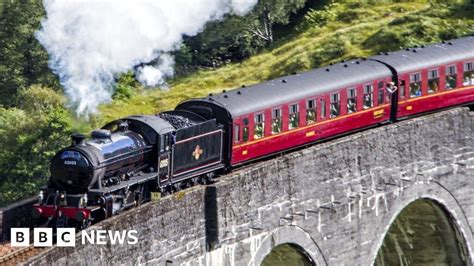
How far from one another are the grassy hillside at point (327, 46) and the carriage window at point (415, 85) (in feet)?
64.0

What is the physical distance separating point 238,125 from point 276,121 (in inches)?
73.3

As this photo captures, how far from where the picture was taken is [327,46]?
64250 millimetres

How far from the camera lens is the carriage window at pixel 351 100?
124 feet

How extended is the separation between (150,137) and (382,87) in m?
11.3

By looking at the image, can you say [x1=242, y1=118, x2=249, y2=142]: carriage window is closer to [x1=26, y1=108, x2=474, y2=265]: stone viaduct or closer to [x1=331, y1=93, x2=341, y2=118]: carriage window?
[x1=26, y1=108, x2=474, y2=265]: stone viaduct

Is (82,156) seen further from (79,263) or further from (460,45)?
(460,45)

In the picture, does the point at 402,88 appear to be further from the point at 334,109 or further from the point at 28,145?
the point at 28,145

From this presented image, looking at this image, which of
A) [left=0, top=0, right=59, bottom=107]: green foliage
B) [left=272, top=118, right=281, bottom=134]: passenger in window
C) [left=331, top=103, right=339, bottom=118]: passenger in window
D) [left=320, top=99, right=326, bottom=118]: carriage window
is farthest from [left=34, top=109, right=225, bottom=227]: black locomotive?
[left=0, top=0, right=59, bottom=107]: green foliage

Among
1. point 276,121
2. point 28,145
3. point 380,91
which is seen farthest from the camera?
point 28,145

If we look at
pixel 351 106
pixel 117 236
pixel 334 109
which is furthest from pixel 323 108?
pixel 117 236

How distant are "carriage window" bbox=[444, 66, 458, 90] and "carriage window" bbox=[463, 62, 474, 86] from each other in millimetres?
535


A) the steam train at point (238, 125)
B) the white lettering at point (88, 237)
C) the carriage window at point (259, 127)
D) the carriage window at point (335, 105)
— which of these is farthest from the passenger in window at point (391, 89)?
the white lettering at point (88, 237)

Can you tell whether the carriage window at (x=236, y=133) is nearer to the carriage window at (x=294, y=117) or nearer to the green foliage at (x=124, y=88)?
the carriage window at (x=294, y=117)

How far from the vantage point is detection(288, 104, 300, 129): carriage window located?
3566cm
